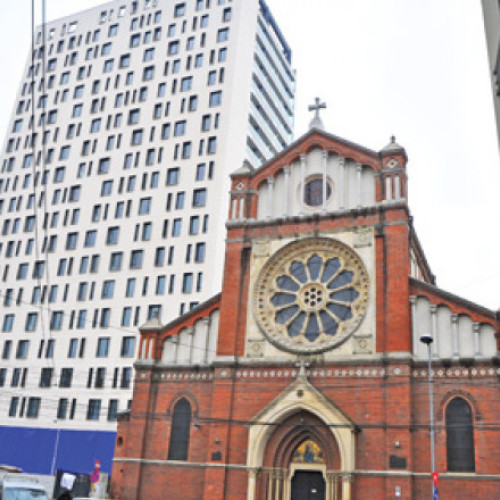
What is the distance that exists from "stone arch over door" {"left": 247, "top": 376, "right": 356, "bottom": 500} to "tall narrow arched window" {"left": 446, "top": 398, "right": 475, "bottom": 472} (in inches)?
163

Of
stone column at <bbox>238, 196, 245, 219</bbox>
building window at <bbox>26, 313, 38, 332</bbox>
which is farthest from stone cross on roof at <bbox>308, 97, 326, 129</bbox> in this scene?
building window at <bbox>26, 313, 38, 332</bbox>

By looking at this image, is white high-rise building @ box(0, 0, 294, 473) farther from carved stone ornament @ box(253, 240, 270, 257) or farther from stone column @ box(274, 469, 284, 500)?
stone column @ box(274, 469, 284, 500)

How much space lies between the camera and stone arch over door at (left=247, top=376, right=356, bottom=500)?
85.5 ft

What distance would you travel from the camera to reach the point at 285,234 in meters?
30.7

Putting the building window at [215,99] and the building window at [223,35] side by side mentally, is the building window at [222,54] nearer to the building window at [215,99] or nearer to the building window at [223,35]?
the building window at [223,35]

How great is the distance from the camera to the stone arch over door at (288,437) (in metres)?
26.0

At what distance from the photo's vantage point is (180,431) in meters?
29.3

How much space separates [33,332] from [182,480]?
107 feet

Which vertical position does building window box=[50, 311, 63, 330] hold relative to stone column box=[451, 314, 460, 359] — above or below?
above

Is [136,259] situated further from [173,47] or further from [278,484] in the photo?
[278,484]

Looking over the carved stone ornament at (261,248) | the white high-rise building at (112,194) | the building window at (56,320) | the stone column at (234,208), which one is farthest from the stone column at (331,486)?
the building window at (56,320)

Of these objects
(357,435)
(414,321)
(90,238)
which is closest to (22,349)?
(90,238)

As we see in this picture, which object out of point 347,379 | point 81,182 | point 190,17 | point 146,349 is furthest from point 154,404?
point 190,17

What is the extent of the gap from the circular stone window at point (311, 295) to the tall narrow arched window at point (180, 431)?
543cm
